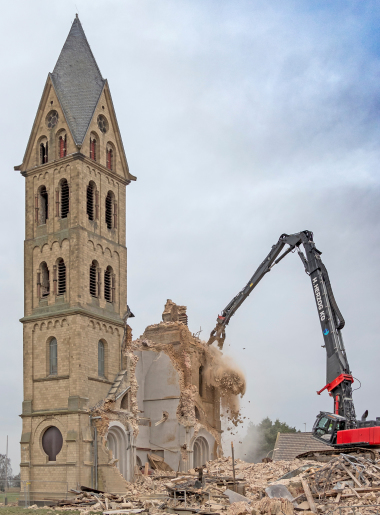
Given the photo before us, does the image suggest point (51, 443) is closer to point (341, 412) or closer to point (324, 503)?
point (341, 412)

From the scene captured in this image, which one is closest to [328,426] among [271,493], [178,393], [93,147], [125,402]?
[271,493]

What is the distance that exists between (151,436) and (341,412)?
16849mm

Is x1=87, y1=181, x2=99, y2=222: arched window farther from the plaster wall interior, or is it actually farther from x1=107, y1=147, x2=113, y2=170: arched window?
the plaster wall interior

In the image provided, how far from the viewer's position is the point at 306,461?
3092cm

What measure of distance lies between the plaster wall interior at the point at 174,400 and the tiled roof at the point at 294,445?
5.76 metres

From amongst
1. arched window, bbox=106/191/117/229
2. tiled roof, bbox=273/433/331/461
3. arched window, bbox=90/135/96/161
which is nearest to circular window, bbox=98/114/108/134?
arched window, bbox=90/135/96/161

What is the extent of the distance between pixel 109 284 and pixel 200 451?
41.4 ft

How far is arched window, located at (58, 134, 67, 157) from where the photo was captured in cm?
4225

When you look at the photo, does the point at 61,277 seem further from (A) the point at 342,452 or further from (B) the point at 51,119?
(A) the point at 342,452

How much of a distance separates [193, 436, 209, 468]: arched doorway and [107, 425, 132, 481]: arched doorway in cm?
716

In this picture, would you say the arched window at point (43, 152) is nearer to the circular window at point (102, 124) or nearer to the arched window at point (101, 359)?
the circular window at point (102, 124)

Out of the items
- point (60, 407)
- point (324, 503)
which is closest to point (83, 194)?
point (60, 407)

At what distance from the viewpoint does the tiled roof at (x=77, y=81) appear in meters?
42.7

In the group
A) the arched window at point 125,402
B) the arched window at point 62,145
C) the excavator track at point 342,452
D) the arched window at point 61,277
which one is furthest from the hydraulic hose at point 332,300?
the arched window at point 62,145
